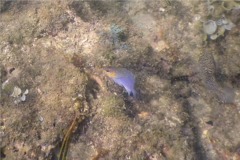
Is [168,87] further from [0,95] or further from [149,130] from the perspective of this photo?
[0,95]

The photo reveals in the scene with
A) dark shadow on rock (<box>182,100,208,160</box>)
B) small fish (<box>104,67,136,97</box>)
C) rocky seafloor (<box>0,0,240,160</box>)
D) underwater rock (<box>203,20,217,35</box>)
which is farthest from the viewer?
underwater rock (<box>203,20,217,35</box>)

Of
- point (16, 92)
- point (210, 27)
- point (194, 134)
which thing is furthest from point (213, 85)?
point (16, 92)

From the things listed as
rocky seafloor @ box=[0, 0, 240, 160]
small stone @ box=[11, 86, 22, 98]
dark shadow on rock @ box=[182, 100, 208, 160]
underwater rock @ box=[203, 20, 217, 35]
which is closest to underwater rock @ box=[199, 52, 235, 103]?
rocky seafloor @ box=[0, 0, 240, 160]

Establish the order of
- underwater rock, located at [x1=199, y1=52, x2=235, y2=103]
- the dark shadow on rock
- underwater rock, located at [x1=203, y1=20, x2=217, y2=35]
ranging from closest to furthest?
1. the dark shadow on rock
2. underwater rock, located at [x1=199, y1=52, x2=235, y2=103]
3. underwater rock, located at [x1=203, y1=20, x2=217, y2=35]

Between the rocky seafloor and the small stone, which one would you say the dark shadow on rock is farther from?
the small stone

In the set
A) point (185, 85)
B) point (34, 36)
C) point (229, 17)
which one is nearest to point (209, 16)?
point (229, 17)

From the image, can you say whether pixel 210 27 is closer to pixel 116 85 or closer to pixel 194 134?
pixel 194 134

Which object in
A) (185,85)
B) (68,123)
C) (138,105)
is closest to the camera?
(68,123)

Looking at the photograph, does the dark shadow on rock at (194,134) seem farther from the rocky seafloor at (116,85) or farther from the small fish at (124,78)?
the small fish at (124,78)

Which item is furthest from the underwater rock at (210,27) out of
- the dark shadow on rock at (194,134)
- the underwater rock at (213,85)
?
the dark shadow on rock at (194,134)
